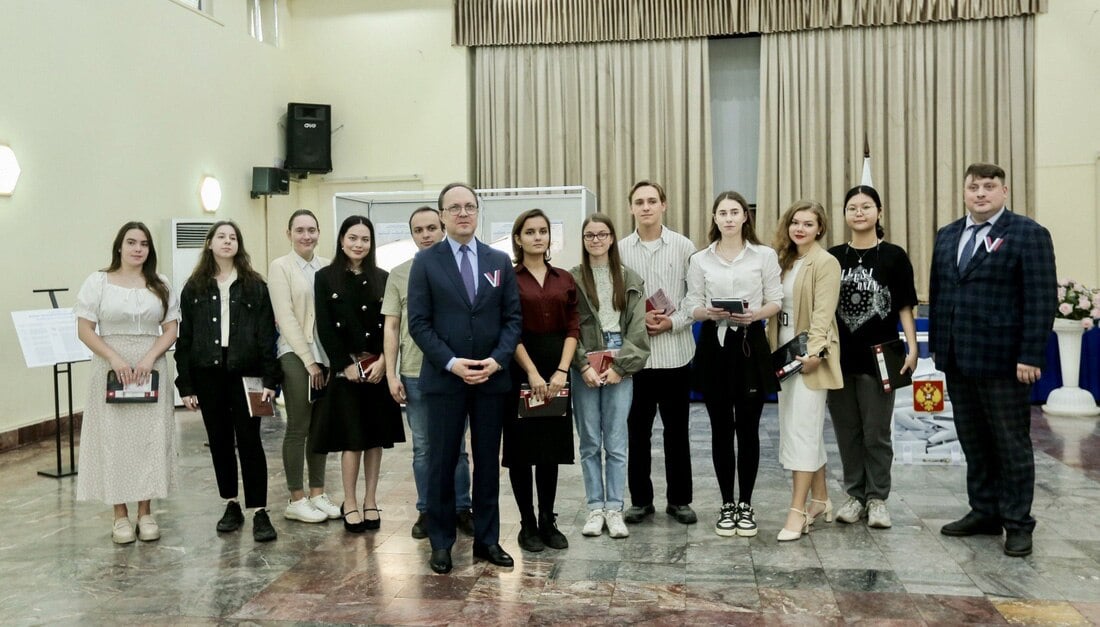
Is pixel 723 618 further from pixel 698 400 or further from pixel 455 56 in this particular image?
pixel 455 56

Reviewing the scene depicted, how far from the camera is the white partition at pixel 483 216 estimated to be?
7777mm

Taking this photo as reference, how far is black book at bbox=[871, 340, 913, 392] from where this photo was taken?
151 inches

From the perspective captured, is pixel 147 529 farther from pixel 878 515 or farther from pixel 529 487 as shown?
pixel 878 515

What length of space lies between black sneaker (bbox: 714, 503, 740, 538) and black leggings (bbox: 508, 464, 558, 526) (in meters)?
0.76

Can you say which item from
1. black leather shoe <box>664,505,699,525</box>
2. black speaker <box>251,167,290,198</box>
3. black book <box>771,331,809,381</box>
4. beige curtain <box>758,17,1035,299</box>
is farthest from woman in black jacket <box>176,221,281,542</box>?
beige curtain <box>758,17,1035,299</box>

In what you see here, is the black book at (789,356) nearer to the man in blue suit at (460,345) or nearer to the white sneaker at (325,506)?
the man in blue suit at (460,345)

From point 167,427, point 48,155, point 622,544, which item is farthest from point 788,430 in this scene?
point 48,155

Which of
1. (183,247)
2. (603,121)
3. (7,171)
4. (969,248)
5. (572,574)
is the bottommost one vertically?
(572,574)

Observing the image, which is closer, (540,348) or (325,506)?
(540,348)

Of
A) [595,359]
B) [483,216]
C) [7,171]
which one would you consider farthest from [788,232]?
[7,171]

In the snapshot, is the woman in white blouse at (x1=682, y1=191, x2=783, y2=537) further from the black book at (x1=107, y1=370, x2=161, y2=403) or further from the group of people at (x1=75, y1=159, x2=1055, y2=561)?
the black book at (x1=107, y1=370, x2=161, y2=403)

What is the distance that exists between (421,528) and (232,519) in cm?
92

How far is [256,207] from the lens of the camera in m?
9.80

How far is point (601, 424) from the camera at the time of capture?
3.89m
